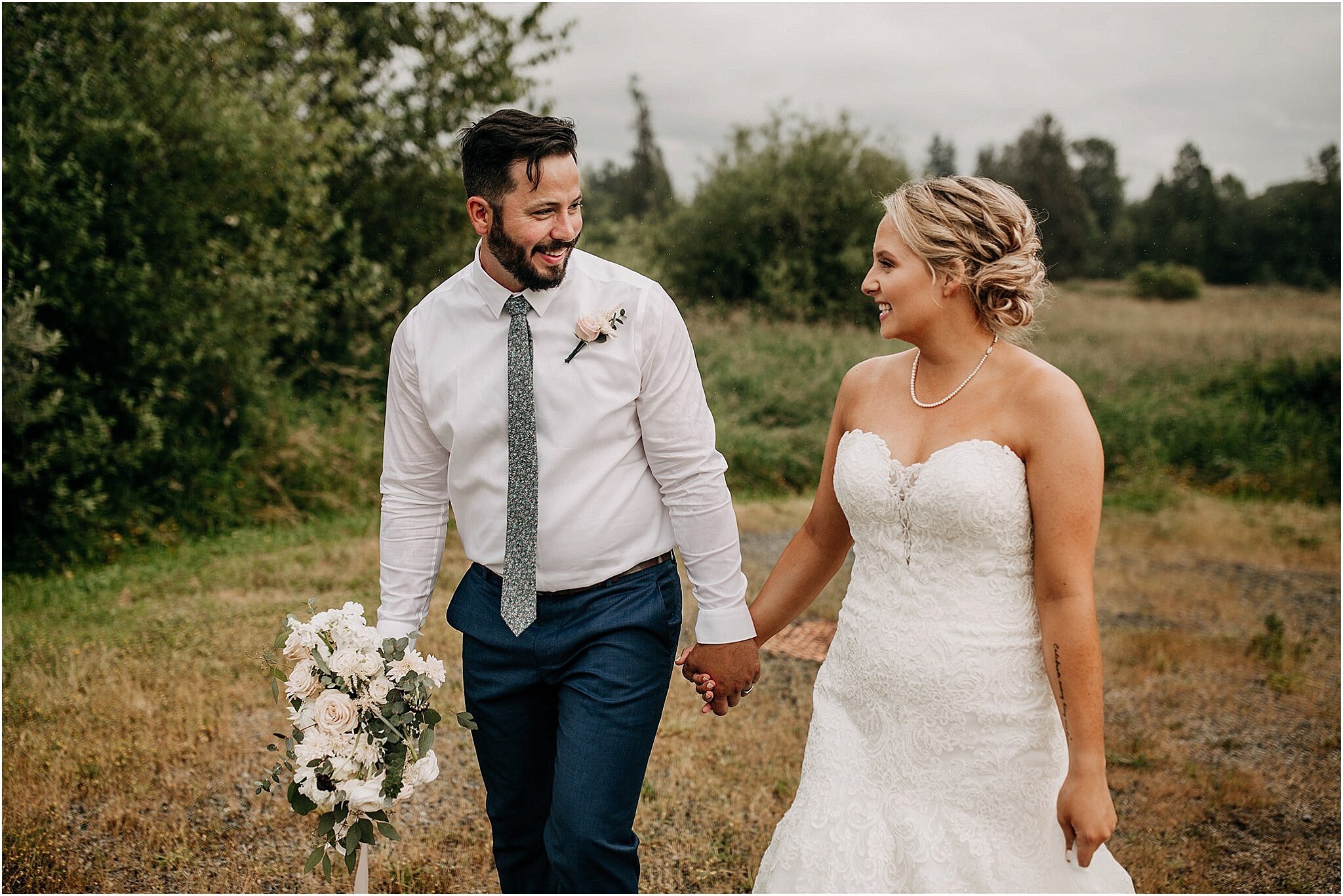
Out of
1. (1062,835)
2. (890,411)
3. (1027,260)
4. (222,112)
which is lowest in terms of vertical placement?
(1062,835)

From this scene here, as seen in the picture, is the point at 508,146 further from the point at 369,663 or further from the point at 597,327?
the point at 369,663

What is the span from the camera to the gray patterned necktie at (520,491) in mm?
2652

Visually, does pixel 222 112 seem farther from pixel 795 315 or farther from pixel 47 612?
pixel 795 315

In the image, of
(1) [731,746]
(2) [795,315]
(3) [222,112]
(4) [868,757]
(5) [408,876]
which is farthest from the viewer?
(2) [795,315]

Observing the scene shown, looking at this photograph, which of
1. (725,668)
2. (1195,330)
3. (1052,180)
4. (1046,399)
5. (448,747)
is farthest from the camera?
(1052,180)

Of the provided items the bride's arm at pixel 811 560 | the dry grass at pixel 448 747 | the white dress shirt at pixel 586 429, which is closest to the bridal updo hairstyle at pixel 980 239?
the bride's arm at pixel 811 560

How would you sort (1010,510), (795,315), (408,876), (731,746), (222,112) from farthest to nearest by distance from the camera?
(795,315), (222,112), (731,746), (408,876), (1010,510)

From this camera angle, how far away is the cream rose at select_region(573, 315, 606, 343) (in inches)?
105

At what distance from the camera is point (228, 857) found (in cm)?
397

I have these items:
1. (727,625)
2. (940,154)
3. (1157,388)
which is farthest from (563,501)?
(940,154)

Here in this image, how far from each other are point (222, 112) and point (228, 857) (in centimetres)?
704

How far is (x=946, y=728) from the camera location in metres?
2.40

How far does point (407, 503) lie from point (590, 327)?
0.79 m

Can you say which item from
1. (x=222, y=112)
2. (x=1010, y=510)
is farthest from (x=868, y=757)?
(x=222, y=112)
